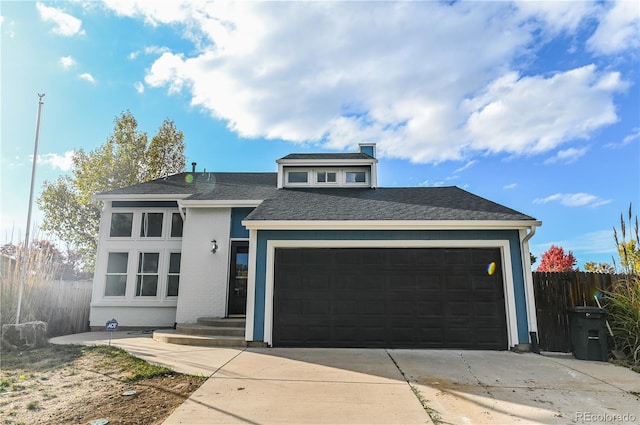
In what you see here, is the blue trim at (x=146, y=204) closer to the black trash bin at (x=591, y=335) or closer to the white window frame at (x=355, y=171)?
the white window frame at (x=355, y=171)

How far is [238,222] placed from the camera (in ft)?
33.7

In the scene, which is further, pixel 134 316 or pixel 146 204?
pixel 146 204

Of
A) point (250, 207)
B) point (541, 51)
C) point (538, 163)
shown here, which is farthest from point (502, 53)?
point (250, 207)

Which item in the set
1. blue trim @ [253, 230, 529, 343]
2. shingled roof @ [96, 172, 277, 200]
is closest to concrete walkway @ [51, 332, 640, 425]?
blue trim @ [253, 230, 529, 343]

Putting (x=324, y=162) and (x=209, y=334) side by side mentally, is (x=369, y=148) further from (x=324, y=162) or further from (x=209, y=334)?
(x=209, y=334)

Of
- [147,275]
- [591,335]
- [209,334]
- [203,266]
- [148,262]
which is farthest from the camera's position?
[148,262]

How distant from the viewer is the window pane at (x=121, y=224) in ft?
37.0

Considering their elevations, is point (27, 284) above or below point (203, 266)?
below

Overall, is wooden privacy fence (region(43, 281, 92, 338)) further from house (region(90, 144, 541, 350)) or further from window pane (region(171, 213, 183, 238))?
house (region(90, 144, 541, 350))

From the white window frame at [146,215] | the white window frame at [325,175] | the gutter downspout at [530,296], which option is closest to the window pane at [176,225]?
the white window frame at [146,215]

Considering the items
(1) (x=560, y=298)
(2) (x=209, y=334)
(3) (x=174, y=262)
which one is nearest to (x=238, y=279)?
(2) (x=209, y=334)

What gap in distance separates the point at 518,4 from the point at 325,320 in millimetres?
9096

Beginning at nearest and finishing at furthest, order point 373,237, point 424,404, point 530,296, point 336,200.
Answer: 1. point 424,404
2. point 530,296
3. point 373,237
4. point 336,200

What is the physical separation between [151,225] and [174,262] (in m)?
1.46
